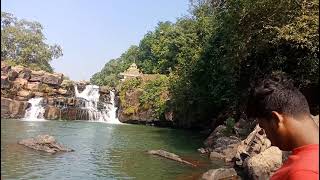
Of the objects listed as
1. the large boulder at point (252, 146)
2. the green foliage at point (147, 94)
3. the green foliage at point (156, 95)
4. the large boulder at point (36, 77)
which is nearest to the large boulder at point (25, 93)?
the large boulder at point (36, 77)

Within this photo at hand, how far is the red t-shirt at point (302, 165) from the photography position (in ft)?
4.93

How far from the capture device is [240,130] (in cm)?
1906

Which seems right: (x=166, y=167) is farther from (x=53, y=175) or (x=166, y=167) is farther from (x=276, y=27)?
(x=276, y=27)

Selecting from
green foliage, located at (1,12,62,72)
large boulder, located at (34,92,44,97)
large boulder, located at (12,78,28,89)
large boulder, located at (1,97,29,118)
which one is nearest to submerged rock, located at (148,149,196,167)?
large boulder, located at (1,97,29,118)

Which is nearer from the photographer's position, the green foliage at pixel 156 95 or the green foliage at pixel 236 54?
the green foliage at pixel 236 54

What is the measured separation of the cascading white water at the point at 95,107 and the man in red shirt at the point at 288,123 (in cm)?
3238

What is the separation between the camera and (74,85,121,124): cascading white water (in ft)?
114

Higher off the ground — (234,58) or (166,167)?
(234,58)

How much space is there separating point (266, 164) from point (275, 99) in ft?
31.2

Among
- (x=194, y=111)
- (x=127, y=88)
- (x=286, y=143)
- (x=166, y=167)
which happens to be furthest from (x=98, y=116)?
(x=286, y=143)

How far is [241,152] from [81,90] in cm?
2615

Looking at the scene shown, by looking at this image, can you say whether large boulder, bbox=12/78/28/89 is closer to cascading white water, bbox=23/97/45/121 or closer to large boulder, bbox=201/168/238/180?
cascading white water, bbox=23/97/45/121

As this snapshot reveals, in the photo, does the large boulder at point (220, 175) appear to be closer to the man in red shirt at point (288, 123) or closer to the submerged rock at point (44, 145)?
the submerged rock at point (44, 145)

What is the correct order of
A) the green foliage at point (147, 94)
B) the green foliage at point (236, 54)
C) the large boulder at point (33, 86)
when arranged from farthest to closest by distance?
1. the large boulder at point (33, 86)
2. the green foliage at point (147, 94)
3. the green foliage at point (236, 54)
